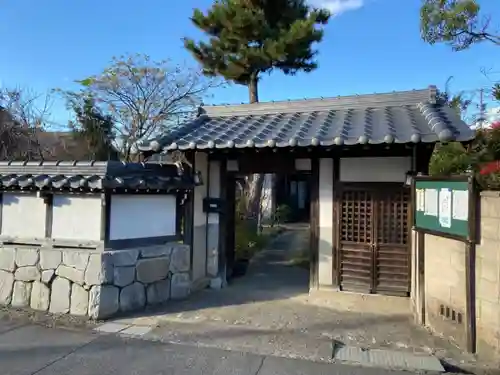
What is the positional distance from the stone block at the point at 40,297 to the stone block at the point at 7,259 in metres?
0.53

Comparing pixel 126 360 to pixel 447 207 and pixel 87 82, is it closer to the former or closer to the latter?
pixel 447 207

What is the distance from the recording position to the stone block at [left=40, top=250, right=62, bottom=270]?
5957 mm

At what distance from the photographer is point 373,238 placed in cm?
698

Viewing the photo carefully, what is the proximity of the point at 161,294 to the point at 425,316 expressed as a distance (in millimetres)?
4226

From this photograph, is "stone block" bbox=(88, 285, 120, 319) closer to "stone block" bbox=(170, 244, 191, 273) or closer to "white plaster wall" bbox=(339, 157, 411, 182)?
"stone block" bbox=(170, 244, 191, 273)

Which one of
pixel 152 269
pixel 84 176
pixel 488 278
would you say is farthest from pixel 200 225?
pixel 488 278

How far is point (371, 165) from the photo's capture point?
22.9 ft

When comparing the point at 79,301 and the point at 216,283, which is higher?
the point at 79,301

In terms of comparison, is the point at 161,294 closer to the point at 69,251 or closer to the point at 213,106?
the point at 69,251

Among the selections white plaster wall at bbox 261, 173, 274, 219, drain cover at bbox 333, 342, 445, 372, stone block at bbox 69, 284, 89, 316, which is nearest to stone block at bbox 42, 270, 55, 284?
stone block at bbox 69, 284, 89, 316

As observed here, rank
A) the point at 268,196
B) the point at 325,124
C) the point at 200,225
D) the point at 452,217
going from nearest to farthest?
the point at 452,217
the point at 325,124
the point at 200,225
the point at 268,196

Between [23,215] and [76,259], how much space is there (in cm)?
136

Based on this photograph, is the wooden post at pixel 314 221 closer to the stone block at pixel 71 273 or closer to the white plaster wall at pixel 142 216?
the white plaster wall at pixel 142 216

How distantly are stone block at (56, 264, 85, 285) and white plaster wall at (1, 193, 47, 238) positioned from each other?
2.25 ft
